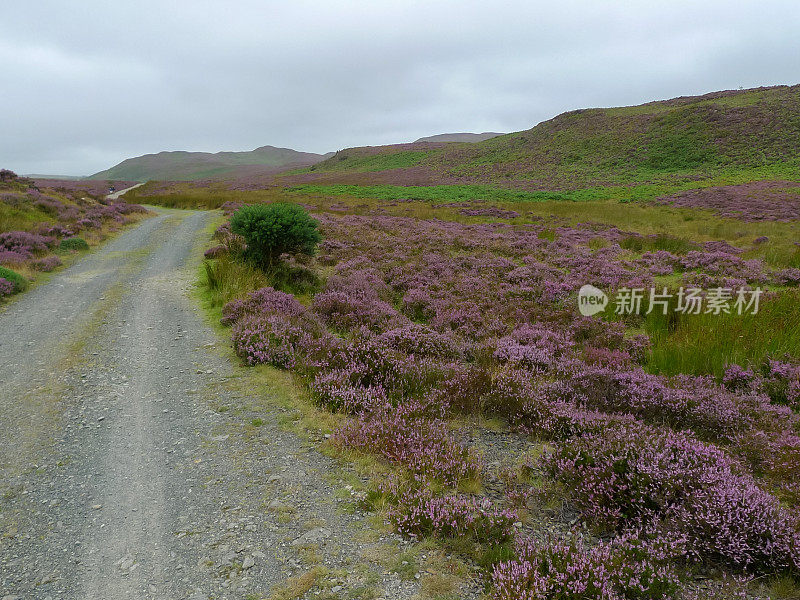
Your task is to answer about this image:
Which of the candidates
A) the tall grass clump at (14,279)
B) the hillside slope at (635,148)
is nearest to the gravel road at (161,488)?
the tall grass clump at (14,279)

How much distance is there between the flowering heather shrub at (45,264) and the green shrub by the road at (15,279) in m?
2.05

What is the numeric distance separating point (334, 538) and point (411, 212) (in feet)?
94.5

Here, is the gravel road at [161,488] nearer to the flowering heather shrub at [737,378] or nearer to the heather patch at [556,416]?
the heather patch at [556,416]

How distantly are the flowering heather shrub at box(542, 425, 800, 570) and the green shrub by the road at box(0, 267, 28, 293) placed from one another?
46.5 feet

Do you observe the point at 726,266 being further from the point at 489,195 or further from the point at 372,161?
the point at 372,161

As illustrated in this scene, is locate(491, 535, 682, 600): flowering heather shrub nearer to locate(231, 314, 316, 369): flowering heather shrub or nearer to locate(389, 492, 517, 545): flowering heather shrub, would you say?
locate(389, 492, 517, 545): flowering heather shrub

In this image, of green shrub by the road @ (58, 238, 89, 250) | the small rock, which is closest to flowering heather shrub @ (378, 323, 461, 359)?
the small rock

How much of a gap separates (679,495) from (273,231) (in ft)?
37.5

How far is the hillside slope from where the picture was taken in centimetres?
5091

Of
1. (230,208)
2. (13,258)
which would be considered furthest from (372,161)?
(13,258)

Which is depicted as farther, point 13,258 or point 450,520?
point 13,258

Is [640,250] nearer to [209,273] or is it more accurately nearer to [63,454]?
[209,273]

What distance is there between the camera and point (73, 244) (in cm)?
1750

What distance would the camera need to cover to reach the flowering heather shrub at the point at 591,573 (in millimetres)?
2934
